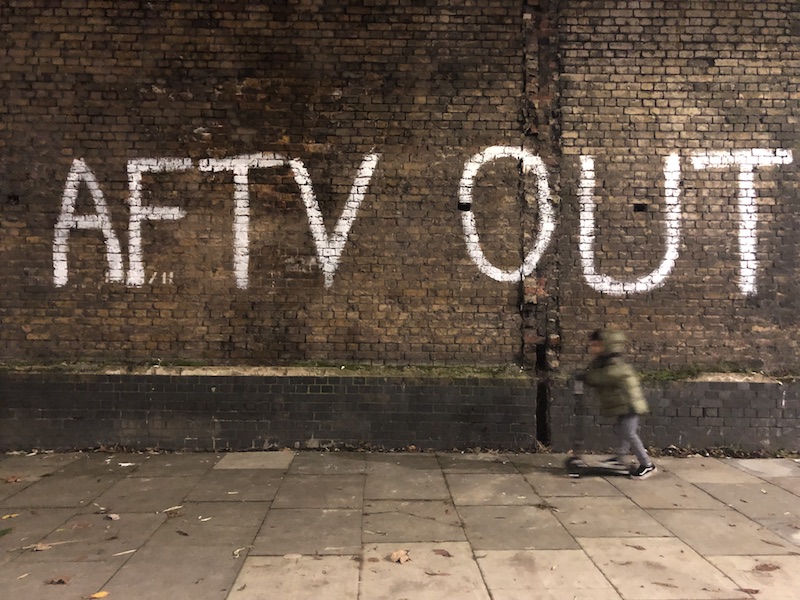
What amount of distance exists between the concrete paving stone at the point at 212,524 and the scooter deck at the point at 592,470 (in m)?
3.00

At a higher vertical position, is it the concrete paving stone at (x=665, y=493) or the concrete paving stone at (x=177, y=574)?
the concrete paving stone at (x=177, y=574)

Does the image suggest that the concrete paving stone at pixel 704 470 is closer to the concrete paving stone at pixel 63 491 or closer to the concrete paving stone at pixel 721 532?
the concrete paving stone at pixel 721 532

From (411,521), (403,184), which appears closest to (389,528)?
(411,521)

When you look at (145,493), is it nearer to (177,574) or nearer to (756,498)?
(177,574)

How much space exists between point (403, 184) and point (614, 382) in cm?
310

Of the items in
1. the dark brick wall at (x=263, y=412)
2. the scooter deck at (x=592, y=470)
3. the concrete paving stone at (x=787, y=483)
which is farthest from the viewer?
the dark brick wall at (x=263, y=412)

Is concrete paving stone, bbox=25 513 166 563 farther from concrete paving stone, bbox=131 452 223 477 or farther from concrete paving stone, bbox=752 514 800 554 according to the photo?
concrete paving stone, bbox=752 514 800 554

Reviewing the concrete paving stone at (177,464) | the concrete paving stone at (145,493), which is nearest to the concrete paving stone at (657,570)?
the concrete paving stone at (145,493)

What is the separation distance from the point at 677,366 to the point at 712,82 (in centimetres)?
332

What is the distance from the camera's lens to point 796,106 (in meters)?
6.03

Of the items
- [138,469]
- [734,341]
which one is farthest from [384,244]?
[734,341]

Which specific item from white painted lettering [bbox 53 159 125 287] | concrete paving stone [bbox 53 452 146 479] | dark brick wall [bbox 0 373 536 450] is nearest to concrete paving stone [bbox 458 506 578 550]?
dark brick wall [bbox 0 373 536 450]

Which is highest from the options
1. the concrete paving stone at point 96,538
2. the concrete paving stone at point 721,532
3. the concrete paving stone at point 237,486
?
the concrete paving stone at point 237,486

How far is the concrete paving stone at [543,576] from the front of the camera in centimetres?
316
